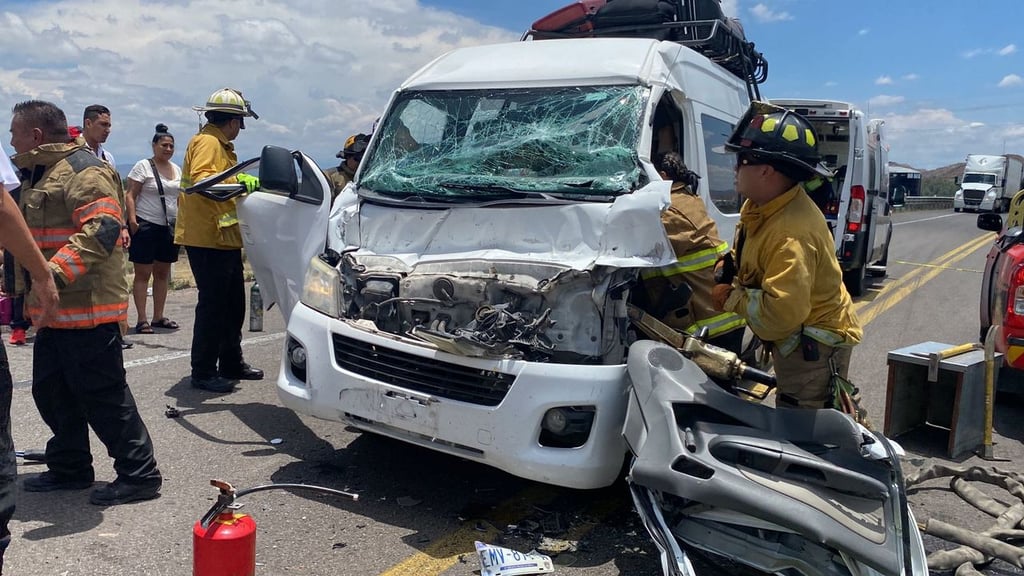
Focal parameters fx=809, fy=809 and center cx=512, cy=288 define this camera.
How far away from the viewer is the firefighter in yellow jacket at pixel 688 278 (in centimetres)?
402

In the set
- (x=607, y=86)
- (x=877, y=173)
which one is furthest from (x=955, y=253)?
(x=607, y=86)

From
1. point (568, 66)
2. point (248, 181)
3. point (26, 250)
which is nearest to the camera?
point (26, 250)

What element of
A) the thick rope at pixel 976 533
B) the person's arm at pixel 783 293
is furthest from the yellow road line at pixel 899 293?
the person's arm at pixel 783 293

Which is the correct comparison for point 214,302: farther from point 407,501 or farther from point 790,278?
point 790,278

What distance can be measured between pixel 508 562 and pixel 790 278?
165 cm

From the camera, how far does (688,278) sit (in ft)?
13.3

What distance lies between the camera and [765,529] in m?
2.96

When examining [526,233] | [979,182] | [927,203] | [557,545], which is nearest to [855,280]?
[526,233]

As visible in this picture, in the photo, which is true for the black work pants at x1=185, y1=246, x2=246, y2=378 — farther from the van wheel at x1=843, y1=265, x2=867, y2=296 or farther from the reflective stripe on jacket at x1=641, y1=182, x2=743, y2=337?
the van wheel at x1=843, y1=265, x2=867, y2=296

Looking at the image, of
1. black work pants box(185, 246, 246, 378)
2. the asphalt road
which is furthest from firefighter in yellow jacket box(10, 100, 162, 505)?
black work pants box(185, 246, 246, 378)

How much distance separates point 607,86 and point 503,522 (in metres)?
2.51

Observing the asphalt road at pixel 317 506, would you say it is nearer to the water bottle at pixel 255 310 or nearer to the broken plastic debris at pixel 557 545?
the broken plastic debris at pixel 557 545

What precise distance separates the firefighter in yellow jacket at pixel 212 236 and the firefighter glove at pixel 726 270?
345cm

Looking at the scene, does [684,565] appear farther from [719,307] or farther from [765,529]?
[719,307]
